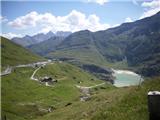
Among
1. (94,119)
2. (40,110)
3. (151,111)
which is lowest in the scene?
(40,110)

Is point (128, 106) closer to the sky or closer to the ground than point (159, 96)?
closer to the ground

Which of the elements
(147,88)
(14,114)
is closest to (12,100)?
(14,114)

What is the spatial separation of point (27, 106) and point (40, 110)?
1146 centimetres

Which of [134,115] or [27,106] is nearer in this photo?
[134,115]

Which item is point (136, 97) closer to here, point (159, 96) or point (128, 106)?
point (128, 106)

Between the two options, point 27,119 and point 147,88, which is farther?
point 27,119

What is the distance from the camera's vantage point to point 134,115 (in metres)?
18.9

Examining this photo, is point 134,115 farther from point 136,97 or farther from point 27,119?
point 27,119

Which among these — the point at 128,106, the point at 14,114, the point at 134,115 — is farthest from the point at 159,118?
the point at 14,114

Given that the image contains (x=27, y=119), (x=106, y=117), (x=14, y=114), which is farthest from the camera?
(x=14, y=114)

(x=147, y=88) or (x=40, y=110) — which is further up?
(x=147, y=88)

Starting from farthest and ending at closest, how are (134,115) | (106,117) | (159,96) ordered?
(106,117) < (134,115) < (159,96)

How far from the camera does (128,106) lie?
70.2 feet

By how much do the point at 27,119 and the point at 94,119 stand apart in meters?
135
